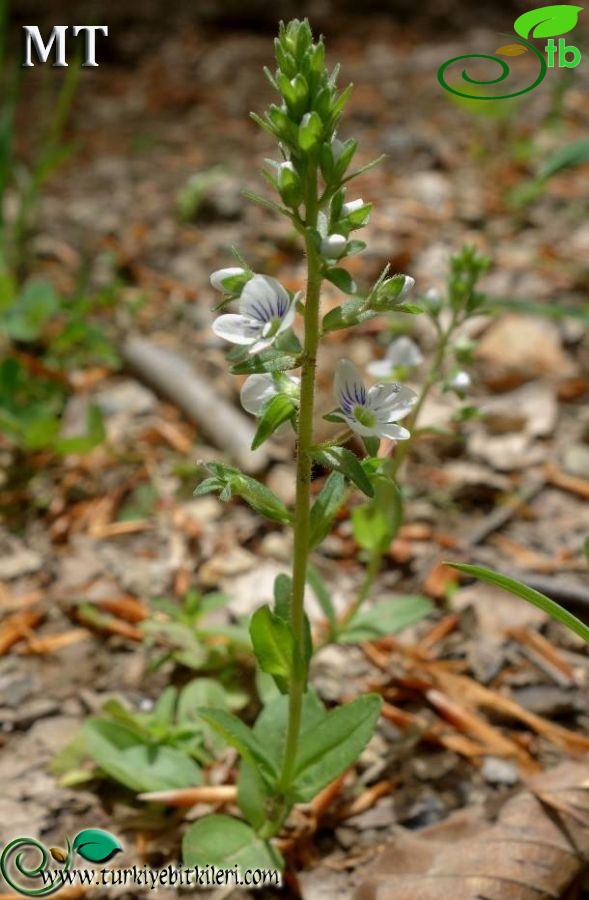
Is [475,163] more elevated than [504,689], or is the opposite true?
[475,163]

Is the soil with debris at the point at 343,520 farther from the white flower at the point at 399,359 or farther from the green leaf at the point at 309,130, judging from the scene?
the green leaf at the point at 309,130

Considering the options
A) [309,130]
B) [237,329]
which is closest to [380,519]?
[237,329]

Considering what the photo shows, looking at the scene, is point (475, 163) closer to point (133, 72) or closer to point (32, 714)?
point (133, 72)

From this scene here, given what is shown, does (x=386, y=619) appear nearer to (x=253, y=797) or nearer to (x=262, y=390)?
(x=253, y=797)

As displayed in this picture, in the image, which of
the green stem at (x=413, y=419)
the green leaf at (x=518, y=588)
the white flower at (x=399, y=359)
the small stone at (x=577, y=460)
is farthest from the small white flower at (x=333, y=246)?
the small stone at (x=577, y=460)

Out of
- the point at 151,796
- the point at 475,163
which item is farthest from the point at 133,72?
the point at 151,796

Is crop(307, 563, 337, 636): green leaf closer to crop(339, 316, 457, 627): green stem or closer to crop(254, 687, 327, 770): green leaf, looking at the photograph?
crop(339, 316, 457, 627): green stem
